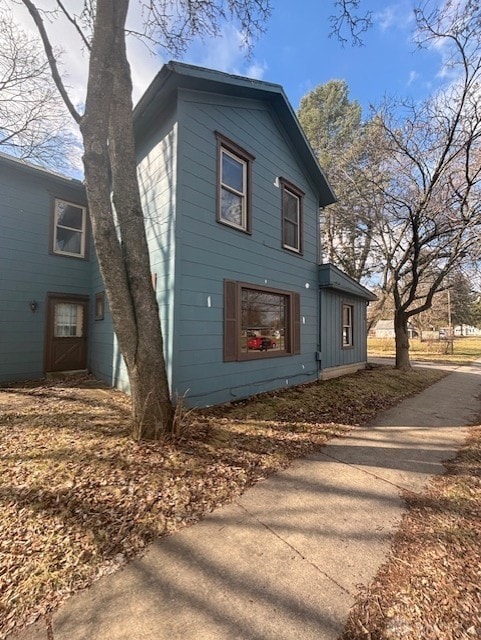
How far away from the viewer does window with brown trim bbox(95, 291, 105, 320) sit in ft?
26.8

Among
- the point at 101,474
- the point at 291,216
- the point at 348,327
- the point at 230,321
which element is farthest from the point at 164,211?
the point at 348,327

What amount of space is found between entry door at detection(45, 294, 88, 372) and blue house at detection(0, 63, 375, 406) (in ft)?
0.09

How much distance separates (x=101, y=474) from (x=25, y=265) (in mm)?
6948

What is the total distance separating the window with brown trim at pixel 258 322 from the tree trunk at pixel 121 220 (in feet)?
8.05

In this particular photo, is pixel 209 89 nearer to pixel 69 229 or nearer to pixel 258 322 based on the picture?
pixel 258 322

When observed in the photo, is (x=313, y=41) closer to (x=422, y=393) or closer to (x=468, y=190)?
(x=468, y=190)

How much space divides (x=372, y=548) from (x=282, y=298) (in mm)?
6137

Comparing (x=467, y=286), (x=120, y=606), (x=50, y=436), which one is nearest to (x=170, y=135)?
(x=50, y=436)

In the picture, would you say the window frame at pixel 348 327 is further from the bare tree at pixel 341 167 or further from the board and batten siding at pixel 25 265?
the board and batten siding at pixel 25 265

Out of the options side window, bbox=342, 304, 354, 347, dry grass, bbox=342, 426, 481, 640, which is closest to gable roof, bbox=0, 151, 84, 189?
side window, bbox=342, 304, 354, 347

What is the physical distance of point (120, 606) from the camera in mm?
1842

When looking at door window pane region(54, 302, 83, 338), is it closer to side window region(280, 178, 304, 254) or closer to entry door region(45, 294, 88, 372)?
entry door region(45, 294, 88, 372)

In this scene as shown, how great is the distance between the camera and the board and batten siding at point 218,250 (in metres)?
5.47

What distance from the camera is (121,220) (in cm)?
383
